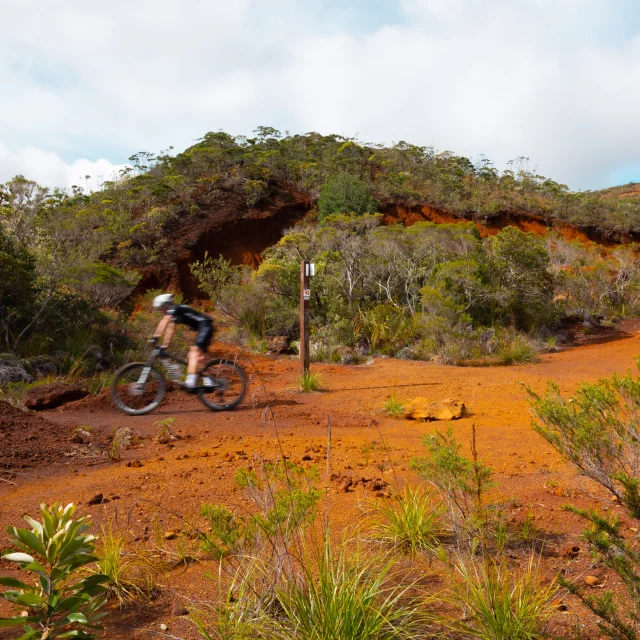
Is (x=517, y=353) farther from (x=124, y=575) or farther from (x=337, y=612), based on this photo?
(x=337, y=612)

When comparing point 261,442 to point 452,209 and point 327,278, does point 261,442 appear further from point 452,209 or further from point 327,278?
point 452,209

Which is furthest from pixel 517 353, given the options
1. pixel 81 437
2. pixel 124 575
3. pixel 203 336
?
pixel 124 575

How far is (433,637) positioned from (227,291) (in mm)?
16009

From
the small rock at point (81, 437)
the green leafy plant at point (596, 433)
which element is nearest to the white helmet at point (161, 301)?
the small rock at point (81, 437)

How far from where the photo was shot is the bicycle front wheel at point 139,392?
297 inches

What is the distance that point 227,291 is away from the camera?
17969mm

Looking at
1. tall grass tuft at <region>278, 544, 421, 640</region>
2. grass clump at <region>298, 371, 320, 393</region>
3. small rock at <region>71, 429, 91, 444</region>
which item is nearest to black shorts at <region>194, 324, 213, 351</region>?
small rock at <region>71, 429, 91, 444</region>

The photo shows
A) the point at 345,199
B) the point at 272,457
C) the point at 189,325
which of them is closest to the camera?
the point at 272,457

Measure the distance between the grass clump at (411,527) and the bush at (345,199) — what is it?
25.0m

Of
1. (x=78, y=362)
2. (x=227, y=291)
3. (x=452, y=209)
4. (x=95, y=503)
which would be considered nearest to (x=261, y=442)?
(x=95, y=503)

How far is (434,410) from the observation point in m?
7.54

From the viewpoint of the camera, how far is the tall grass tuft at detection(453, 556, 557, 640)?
233 centimetres

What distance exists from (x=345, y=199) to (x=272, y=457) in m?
24.2

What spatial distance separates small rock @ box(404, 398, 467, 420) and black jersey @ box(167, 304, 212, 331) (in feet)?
9.26
